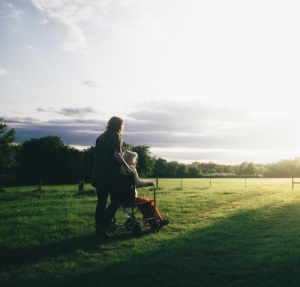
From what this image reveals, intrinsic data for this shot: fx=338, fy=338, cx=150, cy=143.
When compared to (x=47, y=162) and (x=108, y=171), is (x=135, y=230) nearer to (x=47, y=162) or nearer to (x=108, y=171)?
(x=108, y=171)

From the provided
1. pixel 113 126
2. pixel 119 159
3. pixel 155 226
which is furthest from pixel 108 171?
pixel 155 226

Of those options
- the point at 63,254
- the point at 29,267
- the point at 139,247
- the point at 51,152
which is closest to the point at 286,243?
the point at 139,247

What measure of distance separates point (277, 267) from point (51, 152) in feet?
234

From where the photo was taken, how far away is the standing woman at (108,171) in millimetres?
7086

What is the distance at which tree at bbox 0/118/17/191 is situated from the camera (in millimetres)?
54000

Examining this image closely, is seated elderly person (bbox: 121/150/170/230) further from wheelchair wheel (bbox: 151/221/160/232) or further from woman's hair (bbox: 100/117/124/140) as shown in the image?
woman's hair (bbox: 100/117/124/140)

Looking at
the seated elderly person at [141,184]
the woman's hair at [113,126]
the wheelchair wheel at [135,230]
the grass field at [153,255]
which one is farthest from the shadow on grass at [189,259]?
the woman's hair at [113,126]

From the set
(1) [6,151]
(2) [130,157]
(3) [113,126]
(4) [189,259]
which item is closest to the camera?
(4) [189,259]

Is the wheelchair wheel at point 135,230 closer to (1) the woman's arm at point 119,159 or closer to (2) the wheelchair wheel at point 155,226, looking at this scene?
(2) the wheelchair wheel at point 155,226

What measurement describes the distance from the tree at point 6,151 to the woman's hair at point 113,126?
50.9 meters

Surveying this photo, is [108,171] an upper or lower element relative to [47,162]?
lower

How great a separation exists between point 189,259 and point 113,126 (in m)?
3.15

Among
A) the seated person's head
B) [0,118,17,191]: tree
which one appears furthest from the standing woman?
[0,118,17,191]: tree

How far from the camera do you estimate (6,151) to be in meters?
56.0
